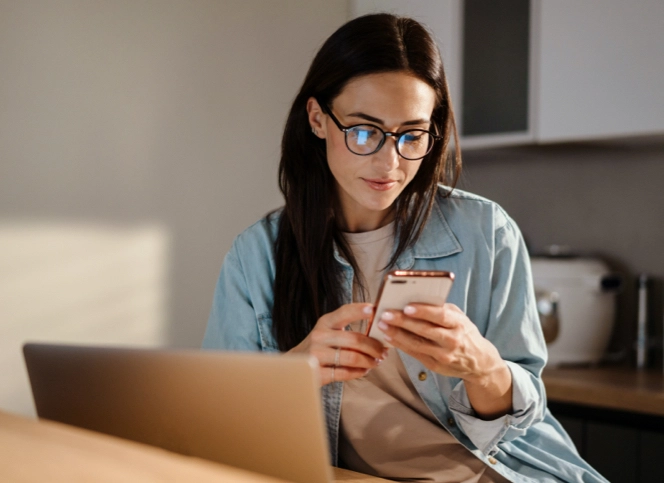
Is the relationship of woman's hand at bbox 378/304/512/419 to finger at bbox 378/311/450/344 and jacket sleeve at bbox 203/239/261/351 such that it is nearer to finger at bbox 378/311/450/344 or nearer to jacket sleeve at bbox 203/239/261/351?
finger at bbox 378/311/450/344

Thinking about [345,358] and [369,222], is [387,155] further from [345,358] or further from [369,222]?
[345,358]

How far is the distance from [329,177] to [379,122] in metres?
0.24

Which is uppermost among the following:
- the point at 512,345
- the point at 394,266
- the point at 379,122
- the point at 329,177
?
the point at 379,122

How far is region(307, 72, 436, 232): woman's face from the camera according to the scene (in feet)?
3.83

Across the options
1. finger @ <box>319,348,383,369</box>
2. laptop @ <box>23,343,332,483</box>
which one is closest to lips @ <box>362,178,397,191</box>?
finger @ <box>319,348,383,369</box>

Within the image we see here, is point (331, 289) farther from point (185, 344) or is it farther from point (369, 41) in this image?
point (185, 344)

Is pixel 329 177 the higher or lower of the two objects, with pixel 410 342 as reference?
higher

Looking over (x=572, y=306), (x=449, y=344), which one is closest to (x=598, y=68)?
(x=572, y=306)

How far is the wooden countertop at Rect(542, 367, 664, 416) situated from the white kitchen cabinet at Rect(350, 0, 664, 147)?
675 mm

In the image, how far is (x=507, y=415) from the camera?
1.06m

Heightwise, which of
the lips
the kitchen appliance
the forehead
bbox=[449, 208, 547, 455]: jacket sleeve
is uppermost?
the forehead

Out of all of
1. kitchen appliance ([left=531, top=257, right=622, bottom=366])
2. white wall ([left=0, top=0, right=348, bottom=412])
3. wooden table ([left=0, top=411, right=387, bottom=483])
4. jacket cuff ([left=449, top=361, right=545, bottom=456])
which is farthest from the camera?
kitchen appliance ([left=531, top=257, right=622, bottom=366])

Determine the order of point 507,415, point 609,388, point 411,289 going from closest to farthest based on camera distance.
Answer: point 411,289 → point 507,415 → point 609,388

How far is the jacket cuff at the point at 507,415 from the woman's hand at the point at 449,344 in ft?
0.07
